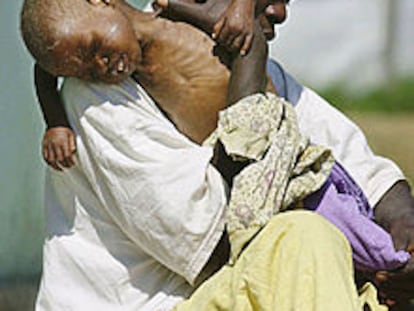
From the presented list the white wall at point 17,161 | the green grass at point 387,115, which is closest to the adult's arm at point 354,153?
the white wall at point 17,161

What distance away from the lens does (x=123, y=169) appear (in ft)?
13.0

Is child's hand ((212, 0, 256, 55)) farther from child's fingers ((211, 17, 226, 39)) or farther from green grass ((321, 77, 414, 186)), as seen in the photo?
green grass ((321, 77, 414, 186))

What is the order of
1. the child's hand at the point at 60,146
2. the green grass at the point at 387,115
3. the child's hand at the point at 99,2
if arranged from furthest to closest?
the green grass at the point at 387,115
the child's hand at the point at 60,146
the child's hand at the point at 99,2

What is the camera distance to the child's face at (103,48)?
12.8 ft

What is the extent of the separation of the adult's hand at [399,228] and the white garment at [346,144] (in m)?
0.04

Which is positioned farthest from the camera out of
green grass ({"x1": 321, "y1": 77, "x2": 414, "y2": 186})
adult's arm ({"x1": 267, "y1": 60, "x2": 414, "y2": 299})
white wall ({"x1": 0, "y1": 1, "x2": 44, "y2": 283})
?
green grass ({"x1": 321, "y1": 77, "x2": 414, "y2": 186})

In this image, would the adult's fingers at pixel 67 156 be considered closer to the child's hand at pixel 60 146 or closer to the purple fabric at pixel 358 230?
the child's hand at pixel 60 146

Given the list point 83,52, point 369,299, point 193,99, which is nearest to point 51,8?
point 83,52

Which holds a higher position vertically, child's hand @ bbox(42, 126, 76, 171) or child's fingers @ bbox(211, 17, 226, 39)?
child's fingers @ bbox(211, 17, 226, 39)

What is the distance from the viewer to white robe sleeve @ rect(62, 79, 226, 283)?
3.90 m

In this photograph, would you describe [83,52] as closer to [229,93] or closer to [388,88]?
[229,93]

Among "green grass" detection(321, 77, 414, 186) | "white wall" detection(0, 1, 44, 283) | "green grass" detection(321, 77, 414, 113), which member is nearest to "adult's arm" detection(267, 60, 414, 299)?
"white wall" detection(0, 1, 44, 283)

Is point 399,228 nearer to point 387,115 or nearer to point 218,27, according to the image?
point 218,27

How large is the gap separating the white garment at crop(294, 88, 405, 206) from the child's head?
0.72 metres
